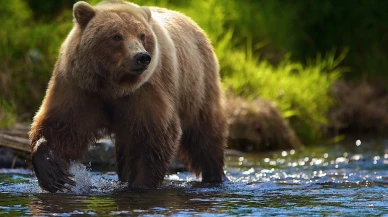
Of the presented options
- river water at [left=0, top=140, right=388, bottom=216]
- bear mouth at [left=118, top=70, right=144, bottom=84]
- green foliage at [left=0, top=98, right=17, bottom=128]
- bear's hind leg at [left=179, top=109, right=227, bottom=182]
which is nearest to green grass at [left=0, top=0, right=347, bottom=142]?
green foliage at [left=0, top=98, right=17, bottom=128]

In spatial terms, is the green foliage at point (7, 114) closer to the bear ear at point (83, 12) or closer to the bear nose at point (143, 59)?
the bear ear at point (83, 12)

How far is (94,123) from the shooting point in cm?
736

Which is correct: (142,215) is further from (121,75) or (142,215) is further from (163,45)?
(163,45)

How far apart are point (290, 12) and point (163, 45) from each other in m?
7.87

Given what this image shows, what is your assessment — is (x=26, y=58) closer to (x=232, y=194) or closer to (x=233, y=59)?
(x=233, y=59)

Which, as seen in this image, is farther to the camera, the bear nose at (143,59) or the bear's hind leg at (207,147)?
the bear's hind leg at (207,147)

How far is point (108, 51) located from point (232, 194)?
1.56 m

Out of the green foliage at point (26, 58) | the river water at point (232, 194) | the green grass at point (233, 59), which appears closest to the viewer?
the river water at point (232, 194)

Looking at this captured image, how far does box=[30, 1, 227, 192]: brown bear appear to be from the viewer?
7.04m

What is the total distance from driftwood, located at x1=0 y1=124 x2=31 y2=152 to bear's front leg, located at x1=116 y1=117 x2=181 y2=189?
184 centimetres

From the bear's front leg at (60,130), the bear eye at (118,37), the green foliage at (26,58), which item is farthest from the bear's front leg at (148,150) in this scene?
the green foliage at (26,58)


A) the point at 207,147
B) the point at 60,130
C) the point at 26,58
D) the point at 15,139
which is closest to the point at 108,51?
the point at 60,130

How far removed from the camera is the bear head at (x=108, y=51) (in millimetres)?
6977

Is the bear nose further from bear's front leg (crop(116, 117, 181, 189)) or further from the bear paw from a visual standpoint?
the bear paw
